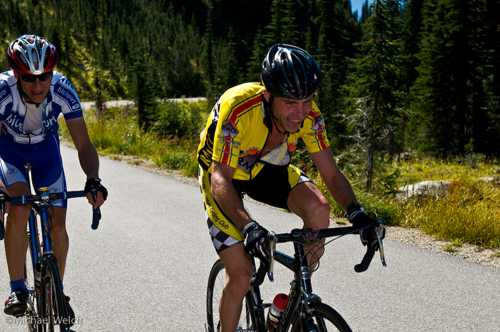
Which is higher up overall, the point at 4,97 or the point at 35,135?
the point at 4,97


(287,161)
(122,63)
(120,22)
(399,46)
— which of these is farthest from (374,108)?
(120,22)

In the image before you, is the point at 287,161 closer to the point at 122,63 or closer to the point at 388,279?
the point at 388,279

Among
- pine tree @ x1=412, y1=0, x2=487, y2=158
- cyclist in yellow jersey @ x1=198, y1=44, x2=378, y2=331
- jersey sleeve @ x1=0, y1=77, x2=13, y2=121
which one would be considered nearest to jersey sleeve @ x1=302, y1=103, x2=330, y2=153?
cyclist in yellow jersey @ x1=198, y1=44, x2=378, y2=331

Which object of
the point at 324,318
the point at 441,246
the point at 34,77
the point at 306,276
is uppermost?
the point at 34,77

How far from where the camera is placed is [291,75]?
2.61 m

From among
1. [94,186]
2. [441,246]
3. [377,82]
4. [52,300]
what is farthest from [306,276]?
[377,82]

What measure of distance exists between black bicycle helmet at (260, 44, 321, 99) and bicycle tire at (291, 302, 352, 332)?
1.18 meters

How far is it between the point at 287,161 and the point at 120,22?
125210mm

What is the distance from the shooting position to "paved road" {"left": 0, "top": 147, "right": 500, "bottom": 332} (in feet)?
13.1

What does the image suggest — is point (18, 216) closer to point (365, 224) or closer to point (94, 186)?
point (94, 186)

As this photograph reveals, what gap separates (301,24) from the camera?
6442 inches

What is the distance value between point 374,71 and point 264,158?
15.6 metres

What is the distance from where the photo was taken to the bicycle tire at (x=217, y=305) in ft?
10.3

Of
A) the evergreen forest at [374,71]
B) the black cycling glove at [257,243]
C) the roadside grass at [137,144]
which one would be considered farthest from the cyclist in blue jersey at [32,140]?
the evergreen forest at [374,71]
